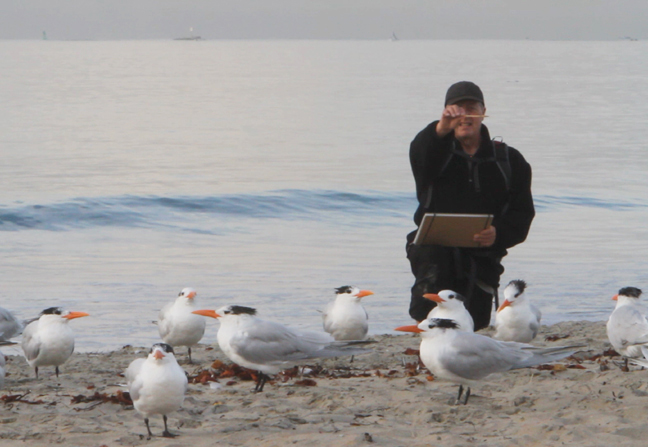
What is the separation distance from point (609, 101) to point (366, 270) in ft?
170

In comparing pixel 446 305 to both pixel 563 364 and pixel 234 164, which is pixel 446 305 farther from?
pixel 234 164

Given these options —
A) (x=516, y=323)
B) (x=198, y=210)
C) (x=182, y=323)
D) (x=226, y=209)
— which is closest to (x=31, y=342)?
(x=182, y=323)

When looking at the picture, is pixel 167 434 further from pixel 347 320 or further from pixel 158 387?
pixel 347 320

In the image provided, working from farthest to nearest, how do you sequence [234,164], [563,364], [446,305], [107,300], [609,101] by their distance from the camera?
1. [609,101]
2. [234,164]
3. [107,300]
4. [563,364]
5. [446,305]

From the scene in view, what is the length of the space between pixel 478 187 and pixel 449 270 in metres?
0.64

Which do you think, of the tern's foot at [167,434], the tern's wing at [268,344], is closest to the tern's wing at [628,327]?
the tern's wing at [268,344]

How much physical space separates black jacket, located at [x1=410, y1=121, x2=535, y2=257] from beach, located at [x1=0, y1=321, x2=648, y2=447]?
1.04 m

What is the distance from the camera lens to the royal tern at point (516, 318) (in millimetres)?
8062

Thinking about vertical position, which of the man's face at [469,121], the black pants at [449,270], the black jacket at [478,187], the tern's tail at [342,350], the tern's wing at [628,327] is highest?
the man's face at [469,121]

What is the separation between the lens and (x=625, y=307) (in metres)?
7.50

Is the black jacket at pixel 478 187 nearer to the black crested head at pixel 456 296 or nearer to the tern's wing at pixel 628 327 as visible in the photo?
the black crested head at pixel 456 296

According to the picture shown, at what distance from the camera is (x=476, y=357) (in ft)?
A: 19.1

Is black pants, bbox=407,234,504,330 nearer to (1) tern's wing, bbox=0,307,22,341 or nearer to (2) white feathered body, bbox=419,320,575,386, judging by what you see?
(2) white feathered body, bbox=419,320,575,386

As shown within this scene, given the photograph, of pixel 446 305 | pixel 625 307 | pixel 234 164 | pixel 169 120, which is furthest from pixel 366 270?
pixel 169 120
